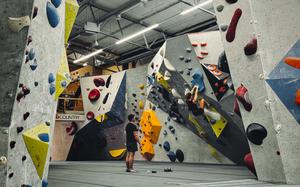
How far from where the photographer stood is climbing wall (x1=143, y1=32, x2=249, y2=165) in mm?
8234

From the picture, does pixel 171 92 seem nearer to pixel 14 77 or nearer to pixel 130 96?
pixel 130 96

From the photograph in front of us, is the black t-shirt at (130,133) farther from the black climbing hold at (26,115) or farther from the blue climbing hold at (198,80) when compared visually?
the black climbing hold at (26,115)

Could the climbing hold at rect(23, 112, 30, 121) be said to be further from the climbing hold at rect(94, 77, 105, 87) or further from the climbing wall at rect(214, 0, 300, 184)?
the climbing hold at rect(94, 77, 105, 87)

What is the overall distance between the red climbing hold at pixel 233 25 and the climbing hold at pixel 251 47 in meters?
0.37

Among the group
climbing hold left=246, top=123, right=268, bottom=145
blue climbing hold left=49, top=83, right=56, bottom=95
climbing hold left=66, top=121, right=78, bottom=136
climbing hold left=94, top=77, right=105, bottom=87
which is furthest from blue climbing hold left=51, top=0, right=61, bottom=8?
climbing hold left=66, top=121, right=78, bottom=136

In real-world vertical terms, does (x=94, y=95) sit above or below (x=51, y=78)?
above

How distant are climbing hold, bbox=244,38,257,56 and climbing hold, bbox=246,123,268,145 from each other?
3.41ft

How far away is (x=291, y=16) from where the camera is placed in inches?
169

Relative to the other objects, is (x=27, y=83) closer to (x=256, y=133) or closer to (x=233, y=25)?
(x=256, y=133)

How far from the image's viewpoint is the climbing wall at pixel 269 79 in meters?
4.20

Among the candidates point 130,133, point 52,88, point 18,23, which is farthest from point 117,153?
point 18,23

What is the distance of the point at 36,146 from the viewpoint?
247cm

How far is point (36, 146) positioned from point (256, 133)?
3.18 metres

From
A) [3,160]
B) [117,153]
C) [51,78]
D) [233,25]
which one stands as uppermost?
[233,25]
